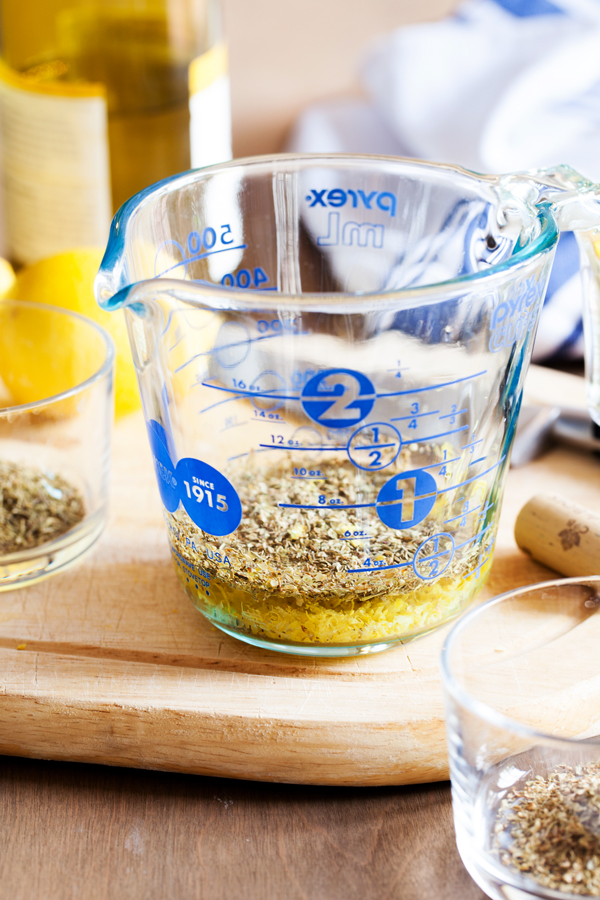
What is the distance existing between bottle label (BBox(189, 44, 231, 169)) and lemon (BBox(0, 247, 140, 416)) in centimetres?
28

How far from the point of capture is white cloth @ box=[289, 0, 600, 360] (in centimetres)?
122

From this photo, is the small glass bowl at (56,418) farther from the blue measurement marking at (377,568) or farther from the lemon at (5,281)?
the blue measurement marking at (377,568)

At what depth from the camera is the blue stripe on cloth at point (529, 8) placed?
139cm

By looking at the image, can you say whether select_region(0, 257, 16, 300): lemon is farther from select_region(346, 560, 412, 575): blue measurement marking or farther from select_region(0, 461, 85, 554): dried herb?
select_region(346, 560, 412, 575): blue measurement marking

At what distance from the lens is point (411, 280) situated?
2.53 feet

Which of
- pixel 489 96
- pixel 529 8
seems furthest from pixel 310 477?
pixel 529 8

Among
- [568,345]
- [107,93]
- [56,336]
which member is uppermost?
[107,93]

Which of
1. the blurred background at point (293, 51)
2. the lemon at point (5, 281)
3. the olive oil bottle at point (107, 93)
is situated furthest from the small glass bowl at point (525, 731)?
the blurred background at point (293, 51)

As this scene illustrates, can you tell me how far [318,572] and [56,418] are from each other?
0.27 m

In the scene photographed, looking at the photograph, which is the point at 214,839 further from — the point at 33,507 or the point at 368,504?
the point at 33,507

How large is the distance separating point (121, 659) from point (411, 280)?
376mm

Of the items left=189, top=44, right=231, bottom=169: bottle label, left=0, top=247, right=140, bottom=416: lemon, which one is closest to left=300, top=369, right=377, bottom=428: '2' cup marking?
left=0, top=247, right=140, bottom=416: lemon

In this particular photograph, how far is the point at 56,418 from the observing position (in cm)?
73

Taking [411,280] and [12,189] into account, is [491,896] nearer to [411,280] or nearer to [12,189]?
[411,280]
